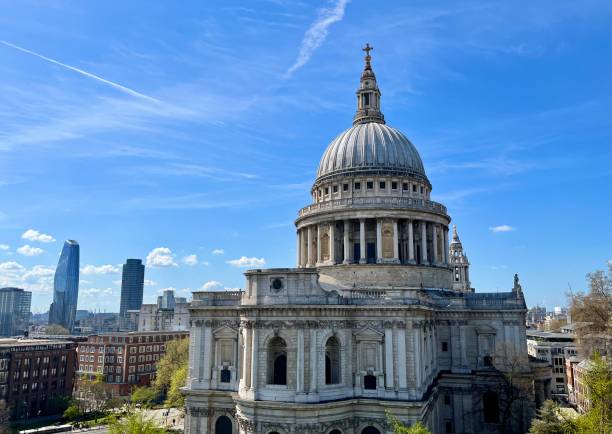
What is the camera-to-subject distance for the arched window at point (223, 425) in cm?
4956

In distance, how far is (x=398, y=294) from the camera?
4575cm

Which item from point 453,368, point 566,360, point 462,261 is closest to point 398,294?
point 453,368

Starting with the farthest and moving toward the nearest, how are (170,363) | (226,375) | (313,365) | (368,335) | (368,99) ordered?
(170,363)
(368,99)
(226,375)
(368,335)
(313,365)

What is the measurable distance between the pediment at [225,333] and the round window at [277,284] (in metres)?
7.77

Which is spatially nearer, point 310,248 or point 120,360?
point 310,248

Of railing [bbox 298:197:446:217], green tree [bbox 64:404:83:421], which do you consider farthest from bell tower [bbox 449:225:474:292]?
green tree [bbox 64:404:83:421]

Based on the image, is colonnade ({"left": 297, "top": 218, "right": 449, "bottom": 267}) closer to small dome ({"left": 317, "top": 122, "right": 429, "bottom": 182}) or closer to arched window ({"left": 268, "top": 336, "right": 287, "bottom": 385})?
small dome ({"left": 317, "top": 122, "right": 429, "bottom": 182})

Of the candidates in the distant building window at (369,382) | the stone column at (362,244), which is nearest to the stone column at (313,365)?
the distant building window at (369,382)

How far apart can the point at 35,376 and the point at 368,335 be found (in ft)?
218

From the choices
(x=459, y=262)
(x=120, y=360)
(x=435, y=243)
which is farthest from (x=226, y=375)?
(x=459, y=262)

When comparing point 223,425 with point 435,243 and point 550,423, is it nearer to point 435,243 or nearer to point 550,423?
point 550,423

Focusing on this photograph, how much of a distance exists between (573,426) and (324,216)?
33798 millimetres

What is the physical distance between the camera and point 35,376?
85.3 meters

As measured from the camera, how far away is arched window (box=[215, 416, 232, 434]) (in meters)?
49.6
